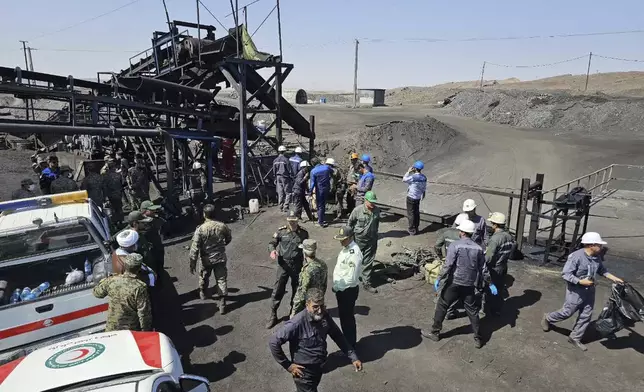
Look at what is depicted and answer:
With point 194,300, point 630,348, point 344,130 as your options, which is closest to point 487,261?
point 630,348

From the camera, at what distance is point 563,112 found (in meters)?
33.5

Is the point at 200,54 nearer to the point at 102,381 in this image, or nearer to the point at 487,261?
the point at 487,261

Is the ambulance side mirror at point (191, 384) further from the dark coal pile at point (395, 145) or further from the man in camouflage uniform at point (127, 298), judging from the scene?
the dark coal pile at point (395, 145)

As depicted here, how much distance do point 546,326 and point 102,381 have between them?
6.04 m

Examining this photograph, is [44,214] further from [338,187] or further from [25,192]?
[338,187]

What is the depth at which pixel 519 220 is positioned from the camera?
9148 millimetres

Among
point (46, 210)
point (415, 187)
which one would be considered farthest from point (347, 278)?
point (415, 187)

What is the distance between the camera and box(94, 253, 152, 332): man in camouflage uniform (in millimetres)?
4867

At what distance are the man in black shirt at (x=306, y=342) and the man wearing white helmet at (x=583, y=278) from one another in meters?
3.77

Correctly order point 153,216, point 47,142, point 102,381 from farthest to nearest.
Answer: point 47,142, point 153,216, point 102,381

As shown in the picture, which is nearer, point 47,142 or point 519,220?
point 519,220

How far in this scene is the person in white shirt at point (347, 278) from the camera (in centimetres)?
548

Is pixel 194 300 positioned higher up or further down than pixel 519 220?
further down

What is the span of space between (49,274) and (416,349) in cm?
519
